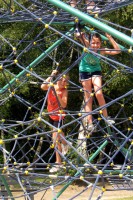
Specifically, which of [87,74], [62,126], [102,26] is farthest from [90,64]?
[102,26]

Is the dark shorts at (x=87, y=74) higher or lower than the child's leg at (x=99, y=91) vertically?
higher

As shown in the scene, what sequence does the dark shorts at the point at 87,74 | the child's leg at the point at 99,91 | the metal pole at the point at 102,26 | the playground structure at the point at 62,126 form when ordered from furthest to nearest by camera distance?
the dark shorts at the point at 87,74
the child's leg at the point at 99,91
the playground structure at the point at 62,126
the metal pole at the point at 102,26

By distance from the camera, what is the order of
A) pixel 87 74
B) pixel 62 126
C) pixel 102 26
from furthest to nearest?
pixel 87 74, pixel 62 126, pixel 102 26

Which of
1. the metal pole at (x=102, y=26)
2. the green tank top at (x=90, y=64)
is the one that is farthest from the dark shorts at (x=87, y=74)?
the metal pole at (x=102, y=26)

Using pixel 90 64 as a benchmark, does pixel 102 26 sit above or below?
above

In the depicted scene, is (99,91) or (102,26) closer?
(102,26)

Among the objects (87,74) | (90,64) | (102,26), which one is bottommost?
(87,74)

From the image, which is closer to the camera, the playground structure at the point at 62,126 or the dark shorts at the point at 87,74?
the playground structure at the point at 62,126

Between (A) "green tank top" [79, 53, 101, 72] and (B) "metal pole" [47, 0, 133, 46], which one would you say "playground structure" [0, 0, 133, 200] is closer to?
(B) "metal pole" [47, 0, 133, 46]

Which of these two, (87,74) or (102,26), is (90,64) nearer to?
(87,74)

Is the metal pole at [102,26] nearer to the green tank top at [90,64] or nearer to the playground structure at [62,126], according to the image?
the playground structure at [62,126]

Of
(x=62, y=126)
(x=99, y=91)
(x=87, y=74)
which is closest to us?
(x=62, y=126)

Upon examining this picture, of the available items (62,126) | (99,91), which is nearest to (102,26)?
(62,126)

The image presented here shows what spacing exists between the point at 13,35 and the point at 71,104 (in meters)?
2.02
